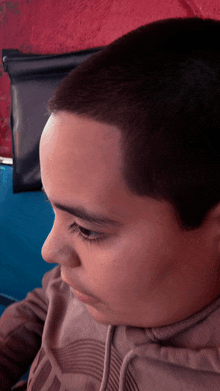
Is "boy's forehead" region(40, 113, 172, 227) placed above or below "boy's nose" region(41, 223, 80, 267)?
above

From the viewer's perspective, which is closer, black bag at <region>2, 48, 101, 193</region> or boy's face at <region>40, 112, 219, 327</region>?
boy's face at <region>40, 112, 219, 327</region>

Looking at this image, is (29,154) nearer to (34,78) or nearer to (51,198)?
(34,78)

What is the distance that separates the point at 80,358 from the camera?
55 cm

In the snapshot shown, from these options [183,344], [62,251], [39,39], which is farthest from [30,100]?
[183,344]

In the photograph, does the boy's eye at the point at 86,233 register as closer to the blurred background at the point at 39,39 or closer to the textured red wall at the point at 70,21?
the blurred background at the point at 39,39

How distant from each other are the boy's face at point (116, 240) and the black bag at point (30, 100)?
0.61m

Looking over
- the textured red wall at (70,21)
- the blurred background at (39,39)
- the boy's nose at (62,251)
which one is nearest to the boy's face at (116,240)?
the boy's nose at (62,251)

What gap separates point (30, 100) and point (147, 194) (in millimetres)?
782

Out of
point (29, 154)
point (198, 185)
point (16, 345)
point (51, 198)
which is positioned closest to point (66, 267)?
point (51, 198)

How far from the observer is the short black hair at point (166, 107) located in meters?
0.31

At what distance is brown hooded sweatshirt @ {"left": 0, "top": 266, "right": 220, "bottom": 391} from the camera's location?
43 centimetres

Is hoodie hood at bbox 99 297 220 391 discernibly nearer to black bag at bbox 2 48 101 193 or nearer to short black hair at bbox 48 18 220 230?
short black hair at bbox 48 18 220 230

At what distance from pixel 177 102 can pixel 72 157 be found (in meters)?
0.13

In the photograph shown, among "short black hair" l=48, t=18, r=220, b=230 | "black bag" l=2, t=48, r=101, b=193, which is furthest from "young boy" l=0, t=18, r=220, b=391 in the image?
"black bag" l=2, t=48, r=101, b=193
